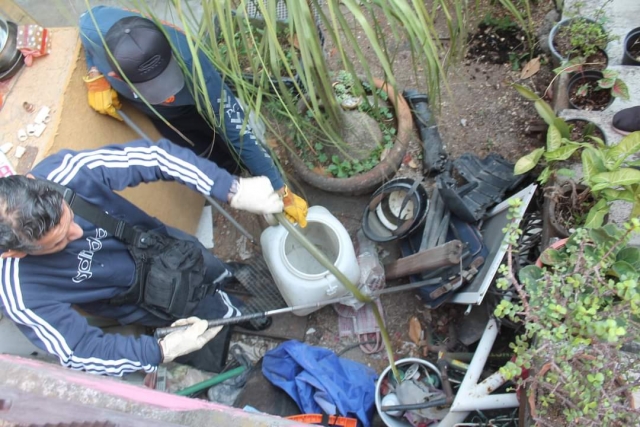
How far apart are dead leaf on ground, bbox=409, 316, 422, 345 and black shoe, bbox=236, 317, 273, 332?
69 centimetres

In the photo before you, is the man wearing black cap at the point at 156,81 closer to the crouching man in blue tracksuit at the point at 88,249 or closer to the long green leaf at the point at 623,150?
the crouching man in blue tracksuit at the point at 88,249

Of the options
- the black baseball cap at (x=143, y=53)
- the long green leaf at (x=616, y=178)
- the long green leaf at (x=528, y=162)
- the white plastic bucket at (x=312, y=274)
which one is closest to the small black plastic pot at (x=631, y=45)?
the long green leaf at (x=528, y=162)

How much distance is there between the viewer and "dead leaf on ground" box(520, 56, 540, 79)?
2439 mm

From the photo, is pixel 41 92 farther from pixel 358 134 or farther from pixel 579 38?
pixel 579 38

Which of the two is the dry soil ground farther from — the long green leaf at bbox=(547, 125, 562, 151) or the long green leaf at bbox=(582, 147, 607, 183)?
the long green leaf at bbox=(582, 147, 607, 183)

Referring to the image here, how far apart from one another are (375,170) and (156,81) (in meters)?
0.98

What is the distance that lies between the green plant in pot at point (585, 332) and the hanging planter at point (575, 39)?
110 centimetres

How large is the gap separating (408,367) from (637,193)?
3.61 ft

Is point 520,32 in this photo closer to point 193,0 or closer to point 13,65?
point 193,0

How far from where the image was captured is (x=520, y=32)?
2531 millimetres

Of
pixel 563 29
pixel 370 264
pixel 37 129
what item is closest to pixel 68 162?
pixel 37 129

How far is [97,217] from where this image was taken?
154cm

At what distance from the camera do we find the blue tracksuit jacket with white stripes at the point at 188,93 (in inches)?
67.9

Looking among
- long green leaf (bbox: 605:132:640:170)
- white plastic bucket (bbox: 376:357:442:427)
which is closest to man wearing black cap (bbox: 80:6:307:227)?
white plastic bucket (bbox: 376:357:442:427)
